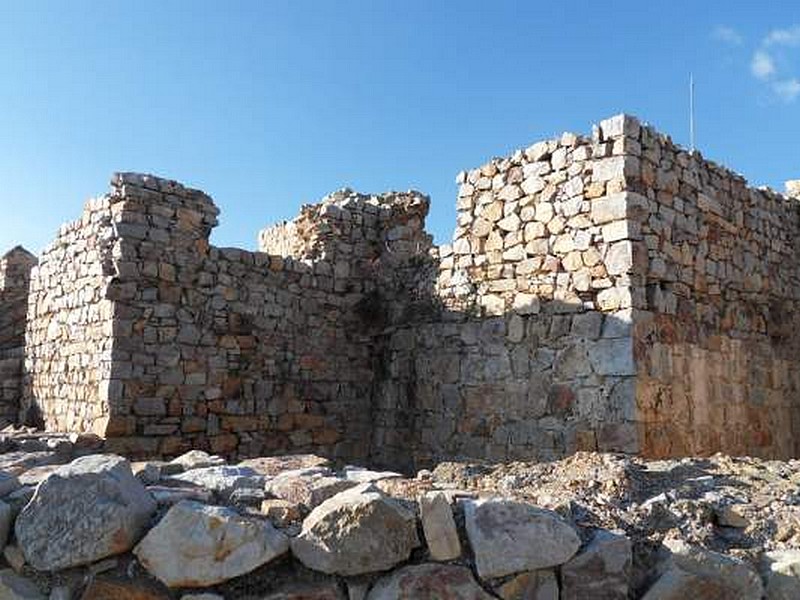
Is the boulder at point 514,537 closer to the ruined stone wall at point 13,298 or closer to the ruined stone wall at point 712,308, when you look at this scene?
the ruined stone wall at point 712,308

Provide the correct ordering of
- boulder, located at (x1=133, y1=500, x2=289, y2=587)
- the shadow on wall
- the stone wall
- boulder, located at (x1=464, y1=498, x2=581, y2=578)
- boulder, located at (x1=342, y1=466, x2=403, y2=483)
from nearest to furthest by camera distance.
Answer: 1. boulder, located at (x1=133, y1=500, x2=289, y2=587)
2. boulder, located at (x1=464, y1=498, x2=581, y2=578)
3. boulder, located at (x1=342, y1=466, x2=403, y2=483)
4. the shadow on wall
5. the stone wall

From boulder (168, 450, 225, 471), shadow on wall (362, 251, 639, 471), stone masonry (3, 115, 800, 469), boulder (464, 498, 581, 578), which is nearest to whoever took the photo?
boulder (464, 498, 581, 578)

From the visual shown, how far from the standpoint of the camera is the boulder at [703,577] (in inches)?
107

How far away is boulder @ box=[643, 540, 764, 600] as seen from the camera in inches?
107

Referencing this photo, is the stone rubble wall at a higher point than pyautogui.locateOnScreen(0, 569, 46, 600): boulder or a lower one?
higher

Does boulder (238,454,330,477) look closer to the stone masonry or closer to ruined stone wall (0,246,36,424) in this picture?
the stone masonry

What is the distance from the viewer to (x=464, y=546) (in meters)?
2.64

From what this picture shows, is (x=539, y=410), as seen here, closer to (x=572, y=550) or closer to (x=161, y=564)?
(x=572, y=550)

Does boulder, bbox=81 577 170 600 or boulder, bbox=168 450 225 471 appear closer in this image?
boulder, bbox=81 577 170 600

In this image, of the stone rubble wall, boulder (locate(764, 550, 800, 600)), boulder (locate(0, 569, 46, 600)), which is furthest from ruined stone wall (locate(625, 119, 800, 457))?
boulder (locate(0, 569, 46, 600))

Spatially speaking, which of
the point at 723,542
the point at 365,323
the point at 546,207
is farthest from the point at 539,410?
the point at 723,542

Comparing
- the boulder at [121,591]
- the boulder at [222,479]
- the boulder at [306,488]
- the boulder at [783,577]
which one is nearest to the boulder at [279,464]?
the boulder at [222,479]

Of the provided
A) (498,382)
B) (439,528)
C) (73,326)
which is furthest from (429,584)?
(73,326)

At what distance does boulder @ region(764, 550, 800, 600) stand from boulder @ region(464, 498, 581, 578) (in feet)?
2.81
